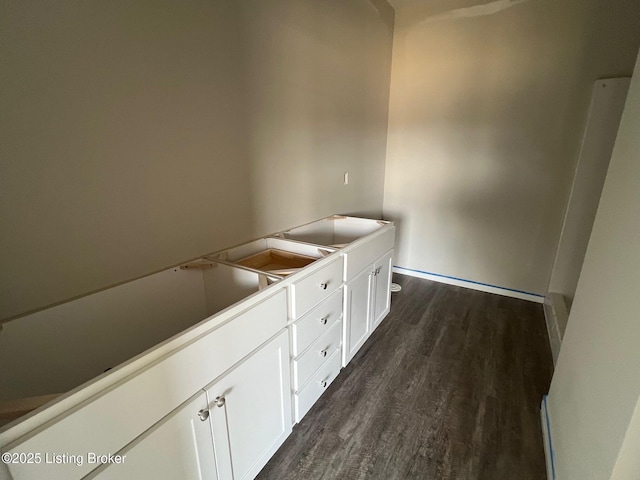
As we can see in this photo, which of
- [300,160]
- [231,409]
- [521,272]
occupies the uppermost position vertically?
[300,160]

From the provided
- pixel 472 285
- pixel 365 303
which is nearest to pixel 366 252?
pixel 365 303

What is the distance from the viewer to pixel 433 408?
1.72 m

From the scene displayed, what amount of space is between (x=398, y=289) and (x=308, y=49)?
2.34 meters

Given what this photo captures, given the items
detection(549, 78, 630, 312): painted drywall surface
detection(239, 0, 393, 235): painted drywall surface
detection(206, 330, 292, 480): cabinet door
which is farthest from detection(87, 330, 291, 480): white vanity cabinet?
detection(549, 78, 630, 312): painted drywall surface

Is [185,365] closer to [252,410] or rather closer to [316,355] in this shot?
[252,410]

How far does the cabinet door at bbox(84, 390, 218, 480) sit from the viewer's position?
767mm

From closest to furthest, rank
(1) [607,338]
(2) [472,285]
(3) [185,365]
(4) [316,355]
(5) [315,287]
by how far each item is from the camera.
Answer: (3) [185,365]
(1) [607,338]
(5) [315,287]
(4) [316,355]
(2) [472,285]

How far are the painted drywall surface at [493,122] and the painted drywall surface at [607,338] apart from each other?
156cm

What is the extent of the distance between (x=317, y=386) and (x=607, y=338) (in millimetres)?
1272

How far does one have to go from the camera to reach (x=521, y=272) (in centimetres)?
293


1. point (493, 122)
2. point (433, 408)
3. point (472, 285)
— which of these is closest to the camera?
point (433, 408)

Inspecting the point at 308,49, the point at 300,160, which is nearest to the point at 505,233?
the point at 300,160

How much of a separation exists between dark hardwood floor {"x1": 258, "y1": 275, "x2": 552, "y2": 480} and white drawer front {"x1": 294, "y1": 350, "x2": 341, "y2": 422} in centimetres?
10

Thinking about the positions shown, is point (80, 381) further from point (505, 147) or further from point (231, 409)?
point (505, 147)
